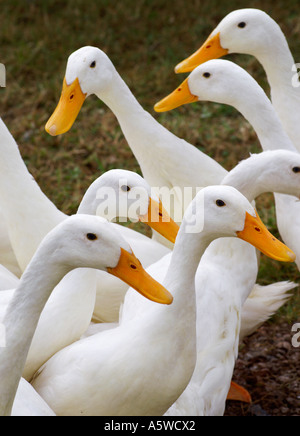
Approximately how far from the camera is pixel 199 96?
4.10 meters

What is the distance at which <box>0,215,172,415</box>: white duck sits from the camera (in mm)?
2559

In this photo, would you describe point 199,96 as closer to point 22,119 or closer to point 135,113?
point 135,113

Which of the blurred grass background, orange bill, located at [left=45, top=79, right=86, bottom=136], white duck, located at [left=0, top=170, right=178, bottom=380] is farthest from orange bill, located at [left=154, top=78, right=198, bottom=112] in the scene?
the blurred grass background

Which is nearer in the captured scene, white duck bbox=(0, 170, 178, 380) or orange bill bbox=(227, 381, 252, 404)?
white duck bbox=(0, 170, 178, 380)

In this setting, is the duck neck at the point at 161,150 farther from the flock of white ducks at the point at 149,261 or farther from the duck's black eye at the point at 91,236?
the duck's black eye at the point at 91,236

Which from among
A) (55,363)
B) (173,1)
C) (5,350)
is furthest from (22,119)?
(5,350)

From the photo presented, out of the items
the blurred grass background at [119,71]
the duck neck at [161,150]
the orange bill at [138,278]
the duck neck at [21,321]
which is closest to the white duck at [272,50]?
the duck neck at [161,150]

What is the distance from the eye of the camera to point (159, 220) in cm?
335

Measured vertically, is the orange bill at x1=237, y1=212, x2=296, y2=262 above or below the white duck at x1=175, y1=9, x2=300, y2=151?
below

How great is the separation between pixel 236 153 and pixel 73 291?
2.86 m

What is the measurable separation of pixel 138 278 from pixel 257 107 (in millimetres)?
1479

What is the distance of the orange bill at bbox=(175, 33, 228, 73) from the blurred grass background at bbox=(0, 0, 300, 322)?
1.14 metres

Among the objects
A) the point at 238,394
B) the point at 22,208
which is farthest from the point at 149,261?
the point at 238,394

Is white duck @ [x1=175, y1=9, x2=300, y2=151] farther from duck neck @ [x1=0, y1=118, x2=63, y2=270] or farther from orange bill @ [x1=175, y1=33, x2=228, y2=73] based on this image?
duck neck @ [x1=0, y1=118, x2=63, y2=270]
